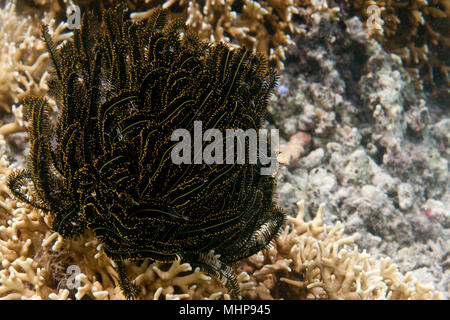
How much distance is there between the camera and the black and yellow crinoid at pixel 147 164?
201cm

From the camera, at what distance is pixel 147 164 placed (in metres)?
2.02

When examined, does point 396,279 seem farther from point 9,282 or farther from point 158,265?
point 9,282

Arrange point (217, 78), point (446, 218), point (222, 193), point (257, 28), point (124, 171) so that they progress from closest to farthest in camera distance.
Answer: point (124, 171)
point (222, 193)
point (217, 78)
point (257, 28)
point (446, 218)

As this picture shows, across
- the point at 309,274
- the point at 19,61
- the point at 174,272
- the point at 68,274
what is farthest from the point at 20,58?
the point at 309,274

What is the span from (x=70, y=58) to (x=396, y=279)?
3.74 metres

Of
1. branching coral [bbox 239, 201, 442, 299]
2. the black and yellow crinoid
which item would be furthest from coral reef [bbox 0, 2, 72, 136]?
branching coral [bbox 239, 201, 442, 299]

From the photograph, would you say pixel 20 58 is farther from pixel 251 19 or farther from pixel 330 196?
pixel 330 196

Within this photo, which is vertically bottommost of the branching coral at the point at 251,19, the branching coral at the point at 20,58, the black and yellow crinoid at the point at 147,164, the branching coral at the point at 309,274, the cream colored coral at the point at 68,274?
the branching coral at the point at 309,274

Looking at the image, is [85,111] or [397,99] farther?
[397,99]

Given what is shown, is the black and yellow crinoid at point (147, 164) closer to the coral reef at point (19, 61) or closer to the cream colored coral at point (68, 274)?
the cream colored coral at point (68, 274)

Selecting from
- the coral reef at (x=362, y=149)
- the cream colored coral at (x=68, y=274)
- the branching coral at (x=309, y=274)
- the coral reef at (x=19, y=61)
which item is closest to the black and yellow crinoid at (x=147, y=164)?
the cream colored coral at (x=68, y=274)

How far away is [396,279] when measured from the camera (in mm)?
3512
